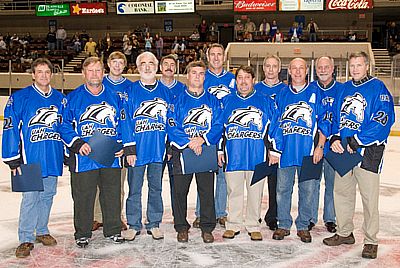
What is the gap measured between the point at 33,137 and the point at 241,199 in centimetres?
164

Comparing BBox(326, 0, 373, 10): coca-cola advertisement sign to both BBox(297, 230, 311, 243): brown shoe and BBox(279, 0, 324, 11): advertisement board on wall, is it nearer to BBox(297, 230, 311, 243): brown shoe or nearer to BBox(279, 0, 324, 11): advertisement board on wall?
BBox(279, 0, 324, 11): advertisement board on wall

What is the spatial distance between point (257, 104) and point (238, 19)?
17255 millimetres

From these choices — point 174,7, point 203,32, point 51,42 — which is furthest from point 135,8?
point 51,42

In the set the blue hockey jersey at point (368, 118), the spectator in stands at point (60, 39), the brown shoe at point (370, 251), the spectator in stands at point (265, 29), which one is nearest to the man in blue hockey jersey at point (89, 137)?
the blue hockey jersey at point (368, 118)

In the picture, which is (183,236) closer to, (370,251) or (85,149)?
(85,149)

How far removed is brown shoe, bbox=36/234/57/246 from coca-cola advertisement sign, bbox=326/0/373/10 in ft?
53.0

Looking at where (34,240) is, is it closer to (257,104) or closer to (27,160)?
(27,160)

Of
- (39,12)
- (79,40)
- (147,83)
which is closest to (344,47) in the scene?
(79,40)

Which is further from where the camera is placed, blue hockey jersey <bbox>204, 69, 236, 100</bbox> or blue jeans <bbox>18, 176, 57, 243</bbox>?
blue hockey jersey <bbox>204, 69, 236, 100</bbox>

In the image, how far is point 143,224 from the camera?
493 cm

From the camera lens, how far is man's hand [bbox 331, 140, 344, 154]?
4.15 metres

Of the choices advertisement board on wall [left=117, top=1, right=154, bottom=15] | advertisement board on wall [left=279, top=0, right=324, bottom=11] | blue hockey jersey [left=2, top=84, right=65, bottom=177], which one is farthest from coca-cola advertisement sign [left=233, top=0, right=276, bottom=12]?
blue hockey jersey [left=2, top=84, right=65, bottom=177]

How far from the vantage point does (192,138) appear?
431cm

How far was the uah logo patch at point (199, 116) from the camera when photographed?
430 cm
